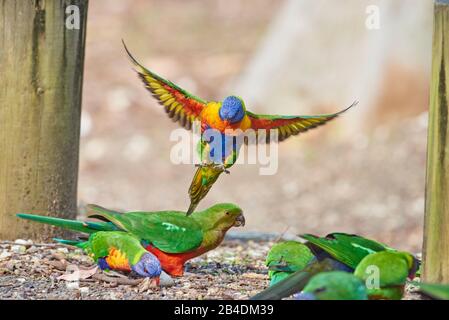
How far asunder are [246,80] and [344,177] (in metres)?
2.52

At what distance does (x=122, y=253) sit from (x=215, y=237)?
1.36 ft

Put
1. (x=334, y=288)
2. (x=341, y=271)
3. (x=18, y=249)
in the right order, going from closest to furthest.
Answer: (x=334, y=288)
(x=341, y=271)
(x=18, y=249)

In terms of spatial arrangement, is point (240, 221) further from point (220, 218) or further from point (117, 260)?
point (117, 260)

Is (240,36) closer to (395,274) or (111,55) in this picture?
(111,55)

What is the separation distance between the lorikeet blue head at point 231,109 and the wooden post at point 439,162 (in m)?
0.81

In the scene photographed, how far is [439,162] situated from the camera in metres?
3.65

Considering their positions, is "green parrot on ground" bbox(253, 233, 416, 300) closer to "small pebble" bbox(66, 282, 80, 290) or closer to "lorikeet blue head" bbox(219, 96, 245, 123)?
"lorikeet blue head" bbox(219, 96, 245, 123)

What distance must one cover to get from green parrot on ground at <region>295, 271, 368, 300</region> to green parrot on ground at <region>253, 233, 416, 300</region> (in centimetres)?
28

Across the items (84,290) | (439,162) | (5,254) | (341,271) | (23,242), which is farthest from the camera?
(23,242)

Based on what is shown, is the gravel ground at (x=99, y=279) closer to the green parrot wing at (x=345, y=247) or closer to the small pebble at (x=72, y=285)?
the small pebble at (x=72, y=285)

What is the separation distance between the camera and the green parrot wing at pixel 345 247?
3.49 meters

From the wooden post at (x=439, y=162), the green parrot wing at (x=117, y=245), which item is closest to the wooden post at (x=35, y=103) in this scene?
the green parrot wing at (x=117, y=245)

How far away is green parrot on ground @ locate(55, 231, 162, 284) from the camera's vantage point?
3768 millimetres

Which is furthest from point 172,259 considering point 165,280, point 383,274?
point 383,274
